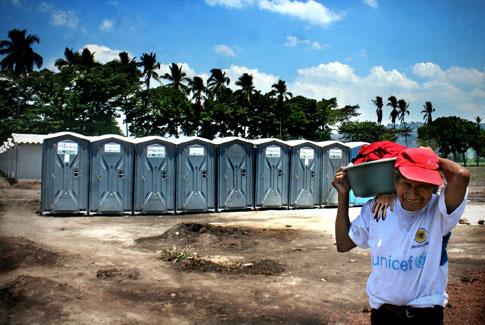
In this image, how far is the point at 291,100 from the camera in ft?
148

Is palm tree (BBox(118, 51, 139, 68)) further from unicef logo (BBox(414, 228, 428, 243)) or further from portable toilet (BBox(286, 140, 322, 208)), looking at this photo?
unicef logo (BBox(414, 228, 428, 243))

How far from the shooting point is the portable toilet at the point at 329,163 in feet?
46.9

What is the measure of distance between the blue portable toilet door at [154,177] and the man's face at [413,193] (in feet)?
35.2

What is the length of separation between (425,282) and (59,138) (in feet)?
37.2

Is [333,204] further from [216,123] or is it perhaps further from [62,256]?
[216,123]

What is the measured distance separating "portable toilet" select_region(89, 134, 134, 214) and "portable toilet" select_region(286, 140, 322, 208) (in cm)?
503

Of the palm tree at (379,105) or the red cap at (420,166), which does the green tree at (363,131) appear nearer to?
the palm tree at (379,105)

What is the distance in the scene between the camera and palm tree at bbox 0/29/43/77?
4562 cm

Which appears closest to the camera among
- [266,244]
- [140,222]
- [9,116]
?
[266,244]

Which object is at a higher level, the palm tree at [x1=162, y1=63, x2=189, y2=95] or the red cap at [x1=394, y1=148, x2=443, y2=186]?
the palm tree at [x1=162, y1=63, x2=189, y2=95]

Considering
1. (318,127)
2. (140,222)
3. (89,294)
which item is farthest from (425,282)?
(318,127)

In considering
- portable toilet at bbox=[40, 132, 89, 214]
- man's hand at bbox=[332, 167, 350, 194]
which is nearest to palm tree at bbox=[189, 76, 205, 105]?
portable toilet at bbox=[40, 132, 89, 214]

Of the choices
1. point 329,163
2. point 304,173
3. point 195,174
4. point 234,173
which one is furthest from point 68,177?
point 329,163

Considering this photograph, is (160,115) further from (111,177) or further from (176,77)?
(111,177)
